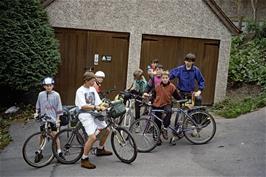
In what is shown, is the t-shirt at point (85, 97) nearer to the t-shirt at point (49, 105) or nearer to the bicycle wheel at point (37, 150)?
the t-shirt at point (49, 105)

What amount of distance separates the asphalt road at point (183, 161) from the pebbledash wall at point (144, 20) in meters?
4.48

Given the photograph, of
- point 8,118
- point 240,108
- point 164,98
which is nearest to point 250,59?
point 240,108

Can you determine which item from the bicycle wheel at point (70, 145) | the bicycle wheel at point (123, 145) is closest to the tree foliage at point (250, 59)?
the bicycle wheel at point (123, 145)

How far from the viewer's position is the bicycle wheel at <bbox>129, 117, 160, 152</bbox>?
26.5 feet

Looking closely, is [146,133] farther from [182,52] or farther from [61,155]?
[182,52]

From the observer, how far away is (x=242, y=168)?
7.09 m

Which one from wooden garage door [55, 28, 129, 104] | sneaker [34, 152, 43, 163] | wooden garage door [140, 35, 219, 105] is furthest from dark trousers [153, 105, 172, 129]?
wooden garage door [140, 35, 219, 105]

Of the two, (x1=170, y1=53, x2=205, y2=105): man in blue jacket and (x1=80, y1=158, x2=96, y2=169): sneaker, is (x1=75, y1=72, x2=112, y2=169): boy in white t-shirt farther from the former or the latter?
(x1=170, y1=53, x2=205, y2=105): man in blue jacket

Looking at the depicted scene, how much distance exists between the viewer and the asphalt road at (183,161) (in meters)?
6.95

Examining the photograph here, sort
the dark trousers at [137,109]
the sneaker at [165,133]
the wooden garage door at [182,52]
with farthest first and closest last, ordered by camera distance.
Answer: the wooden garage door at [182,52], the dark trousers at [137,109], the sneaker at [165,133]

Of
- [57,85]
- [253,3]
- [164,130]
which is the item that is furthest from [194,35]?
[253,3]

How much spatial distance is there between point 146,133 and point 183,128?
0.87 metres

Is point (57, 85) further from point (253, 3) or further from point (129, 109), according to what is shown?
point (253, 3)

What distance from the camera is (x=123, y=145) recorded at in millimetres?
7297
